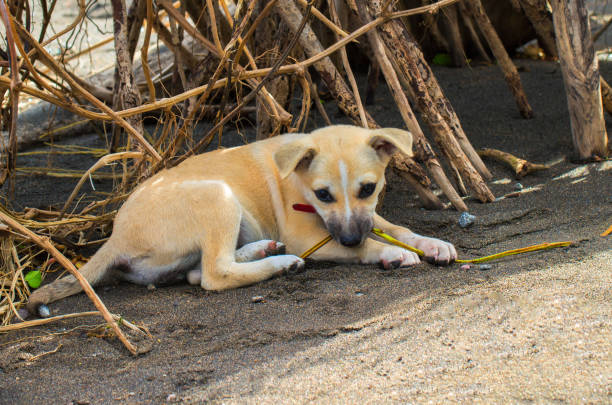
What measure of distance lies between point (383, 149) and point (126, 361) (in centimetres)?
215

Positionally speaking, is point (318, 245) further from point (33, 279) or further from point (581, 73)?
point (581, 73)

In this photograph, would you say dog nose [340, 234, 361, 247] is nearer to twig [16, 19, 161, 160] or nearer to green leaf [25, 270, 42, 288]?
twig [16, 19, 161, 160]

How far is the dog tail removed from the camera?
12.4 ft

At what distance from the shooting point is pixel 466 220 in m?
4.42

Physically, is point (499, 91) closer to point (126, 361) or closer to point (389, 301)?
point (389, 301)

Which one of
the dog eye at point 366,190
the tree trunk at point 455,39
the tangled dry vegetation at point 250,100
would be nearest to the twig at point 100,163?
the tangled dry vegetation at point 250,100

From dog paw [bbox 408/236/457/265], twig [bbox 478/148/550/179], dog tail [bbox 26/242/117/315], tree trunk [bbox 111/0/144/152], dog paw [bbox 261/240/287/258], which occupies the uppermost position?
tree trunk [bbox 111/0/144/152]

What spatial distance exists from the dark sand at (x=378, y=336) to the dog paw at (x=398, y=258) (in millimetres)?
69

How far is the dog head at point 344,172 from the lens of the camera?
12.9 feet

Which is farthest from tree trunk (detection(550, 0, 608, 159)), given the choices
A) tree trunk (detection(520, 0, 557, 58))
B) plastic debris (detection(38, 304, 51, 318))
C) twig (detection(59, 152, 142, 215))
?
plastic debris (detection(38, 304, 51, 318))

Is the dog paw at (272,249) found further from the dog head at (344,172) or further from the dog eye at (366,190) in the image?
the dog eye at (366,190)

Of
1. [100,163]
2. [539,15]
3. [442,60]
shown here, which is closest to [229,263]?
[100,163]

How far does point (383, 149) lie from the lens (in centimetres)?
424

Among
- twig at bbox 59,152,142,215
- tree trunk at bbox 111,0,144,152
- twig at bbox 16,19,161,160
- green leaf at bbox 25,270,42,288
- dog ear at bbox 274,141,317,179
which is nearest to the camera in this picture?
twig at bbox 16,19,161,160
